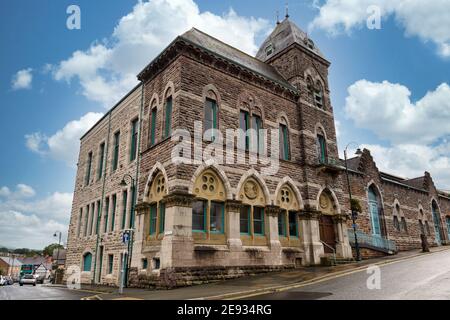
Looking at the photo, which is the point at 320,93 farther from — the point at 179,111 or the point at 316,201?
the point at 179,111

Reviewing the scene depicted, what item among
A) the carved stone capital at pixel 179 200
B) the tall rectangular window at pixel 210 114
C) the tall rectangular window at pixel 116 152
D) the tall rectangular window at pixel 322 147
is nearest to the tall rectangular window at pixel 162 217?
the carved stone capital at pixel 179 200

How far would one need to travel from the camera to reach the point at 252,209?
53.7ft

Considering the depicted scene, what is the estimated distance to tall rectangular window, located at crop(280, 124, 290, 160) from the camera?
19.2m

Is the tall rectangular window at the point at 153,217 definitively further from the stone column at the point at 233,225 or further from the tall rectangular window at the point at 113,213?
the tall rectangular window at the point at 113,213

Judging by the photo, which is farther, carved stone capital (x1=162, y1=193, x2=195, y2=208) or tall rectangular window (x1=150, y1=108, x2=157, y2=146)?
tall rectangular window (x1=150, y1=108, x2=157, y2=146)


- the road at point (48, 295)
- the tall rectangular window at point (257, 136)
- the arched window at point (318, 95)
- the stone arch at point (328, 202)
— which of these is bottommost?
the road at point (48, 295)

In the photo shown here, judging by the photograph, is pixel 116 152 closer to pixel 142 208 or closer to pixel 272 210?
pixel 142 208

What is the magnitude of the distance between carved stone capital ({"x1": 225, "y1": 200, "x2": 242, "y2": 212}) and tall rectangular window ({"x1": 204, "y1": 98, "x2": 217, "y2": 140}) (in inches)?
129

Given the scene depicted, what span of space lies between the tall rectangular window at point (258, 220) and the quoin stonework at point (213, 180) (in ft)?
0.18

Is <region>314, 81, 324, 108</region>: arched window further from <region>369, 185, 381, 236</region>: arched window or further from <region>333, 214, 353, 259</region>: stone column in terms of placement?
<region>369, 185, 381, 236</region>: arched window

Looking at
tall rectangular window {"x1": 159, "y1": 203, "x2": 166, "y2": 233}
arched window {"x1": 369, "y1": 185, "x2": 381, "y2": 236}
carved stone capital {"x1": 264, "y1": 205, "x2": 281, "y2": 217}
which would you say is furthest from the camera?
arched window {"x1": 369, "y1": 185, "x2": 381, "y2": 236}

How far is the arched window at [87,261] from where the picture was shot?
842 inches

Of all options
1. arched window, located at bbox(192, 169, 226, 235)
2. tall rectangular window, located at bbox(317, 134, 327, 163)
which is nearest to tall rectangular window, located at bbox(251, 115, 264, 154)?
arched window, located at bbox(192, 169, 226, 235)

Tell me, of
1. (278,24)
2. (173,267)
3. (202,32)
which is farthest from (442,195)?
(173,267)
